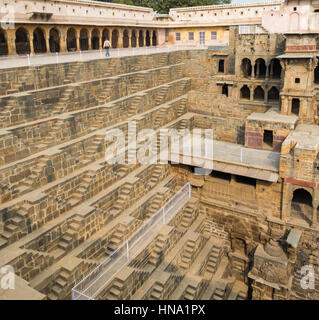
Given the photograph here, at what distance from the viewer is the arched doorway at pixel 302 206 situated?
706 inches

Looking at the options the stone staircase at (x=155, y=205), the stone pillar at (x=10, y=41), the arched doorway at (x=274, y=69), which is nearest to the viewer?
the stone staircase at (x=155, y=205)

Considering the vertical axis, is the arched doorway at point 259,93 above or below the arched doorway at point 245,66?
below

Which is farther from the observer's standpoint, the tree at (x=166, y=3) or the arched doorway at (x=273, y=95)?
the tree at (x=166, y=3)

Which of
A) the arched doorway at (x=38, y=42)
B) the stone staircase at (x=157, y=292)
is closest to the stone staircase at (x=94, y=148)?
the stone staircase at (x=157, y=292)

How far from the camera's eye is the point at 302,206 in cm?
1864

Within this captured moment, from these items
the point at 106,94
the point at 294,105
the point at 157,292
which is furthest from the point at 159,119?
the point at 157,292

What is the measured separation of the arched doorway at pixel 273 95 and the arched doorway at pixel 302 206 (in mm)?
9583

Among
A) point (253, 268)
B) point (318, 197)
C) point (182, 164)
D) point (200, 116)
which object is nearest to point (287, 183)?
point (318, 197)

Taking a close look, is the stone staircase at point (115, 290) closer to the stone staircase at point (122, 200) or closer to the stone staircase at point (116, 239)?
the stone staircase at point (116, 239)

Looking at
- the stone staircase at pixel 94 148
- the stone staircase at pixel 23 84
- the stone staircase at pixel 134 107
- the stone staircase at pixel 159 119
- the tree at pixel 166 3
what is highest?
the tree at pixel 166 3

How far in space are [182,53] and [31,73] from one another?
14914mm

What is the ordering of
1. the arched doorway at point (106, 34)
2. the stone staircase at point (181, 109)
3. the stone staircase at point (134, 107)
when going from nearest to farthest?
the stone staircase at point (134, 107)
the stone staircase at point (181, 109)
the arched doorway at point (106, 34)

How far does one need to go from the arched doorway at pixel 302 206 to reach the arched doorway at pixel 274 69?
10.1 meters

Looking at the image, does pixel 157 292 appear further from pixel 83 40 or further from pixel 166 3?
pixel 166 3
